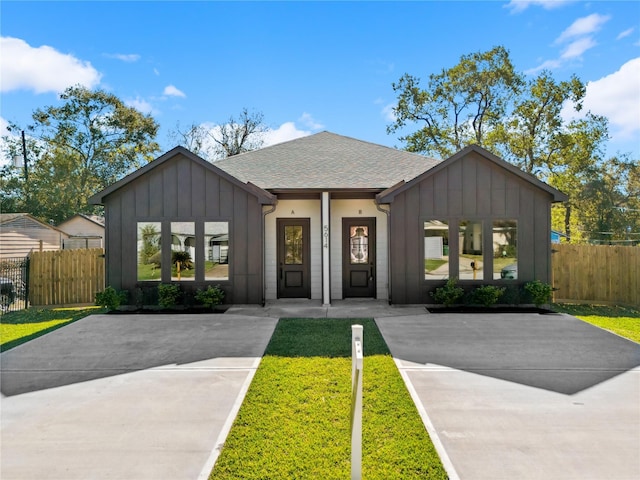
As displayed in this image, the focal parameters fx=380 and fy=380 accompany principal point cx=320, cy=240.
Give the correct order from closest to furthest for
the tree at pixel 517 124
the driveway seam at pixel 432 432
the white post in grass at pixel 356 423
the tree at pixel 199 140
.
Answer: the white post in grass at pixel 356 423, the driveway seam at pixel 432 432, the tree at pixel 517 124, the tree at pixel 199 140

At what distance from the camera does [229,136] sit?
29.5 metres

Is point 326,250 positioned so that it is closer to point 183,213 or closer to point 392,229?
point 392,229

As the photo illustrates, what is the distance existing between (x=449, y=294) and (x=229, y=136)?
24681 millimetres

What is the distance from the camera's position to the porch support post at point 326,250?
31.3 feet

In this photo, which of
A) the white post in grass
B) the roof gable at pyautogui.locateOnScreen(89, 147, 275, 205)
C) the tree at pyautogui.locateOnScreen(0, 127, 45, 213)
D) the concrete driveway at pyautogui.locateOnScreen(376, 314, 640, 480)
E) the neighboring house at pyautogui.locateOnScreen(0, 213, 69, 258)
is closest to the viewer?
the white post in grass

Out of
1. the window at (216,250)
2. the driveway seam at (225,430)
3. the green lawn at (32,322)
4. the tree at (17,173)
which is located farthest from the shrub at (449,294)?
the tree at (17,173)

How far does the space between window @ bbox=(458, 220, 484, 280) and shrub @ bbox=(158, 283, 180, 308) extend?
6.99 m

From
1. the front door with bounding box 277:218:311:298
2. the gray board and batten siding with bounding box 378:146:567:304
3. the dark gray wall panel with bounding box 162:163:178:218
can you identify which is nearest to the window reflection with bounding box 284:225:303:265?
the front door with bounding box 277:218:311:298

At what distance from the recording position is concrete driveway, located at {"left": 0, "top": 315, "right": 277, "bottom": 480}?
3041mm

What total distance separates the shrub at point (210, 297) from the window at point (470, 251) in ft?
19.5

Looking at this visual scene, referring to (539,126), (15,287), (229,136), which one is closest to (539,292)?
(15,287)

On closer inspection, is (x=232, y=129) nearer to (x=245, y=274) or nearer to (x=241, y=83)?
(x=241, y=83)

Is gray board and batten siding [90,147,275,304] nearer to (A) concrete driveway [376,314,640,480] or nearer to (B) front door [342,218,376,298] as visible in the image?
(B) front door [342,218,376,298]

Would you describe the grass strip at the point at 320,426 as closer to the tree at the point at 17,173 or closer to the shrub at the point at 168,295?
the shrub at the point at 168,295
